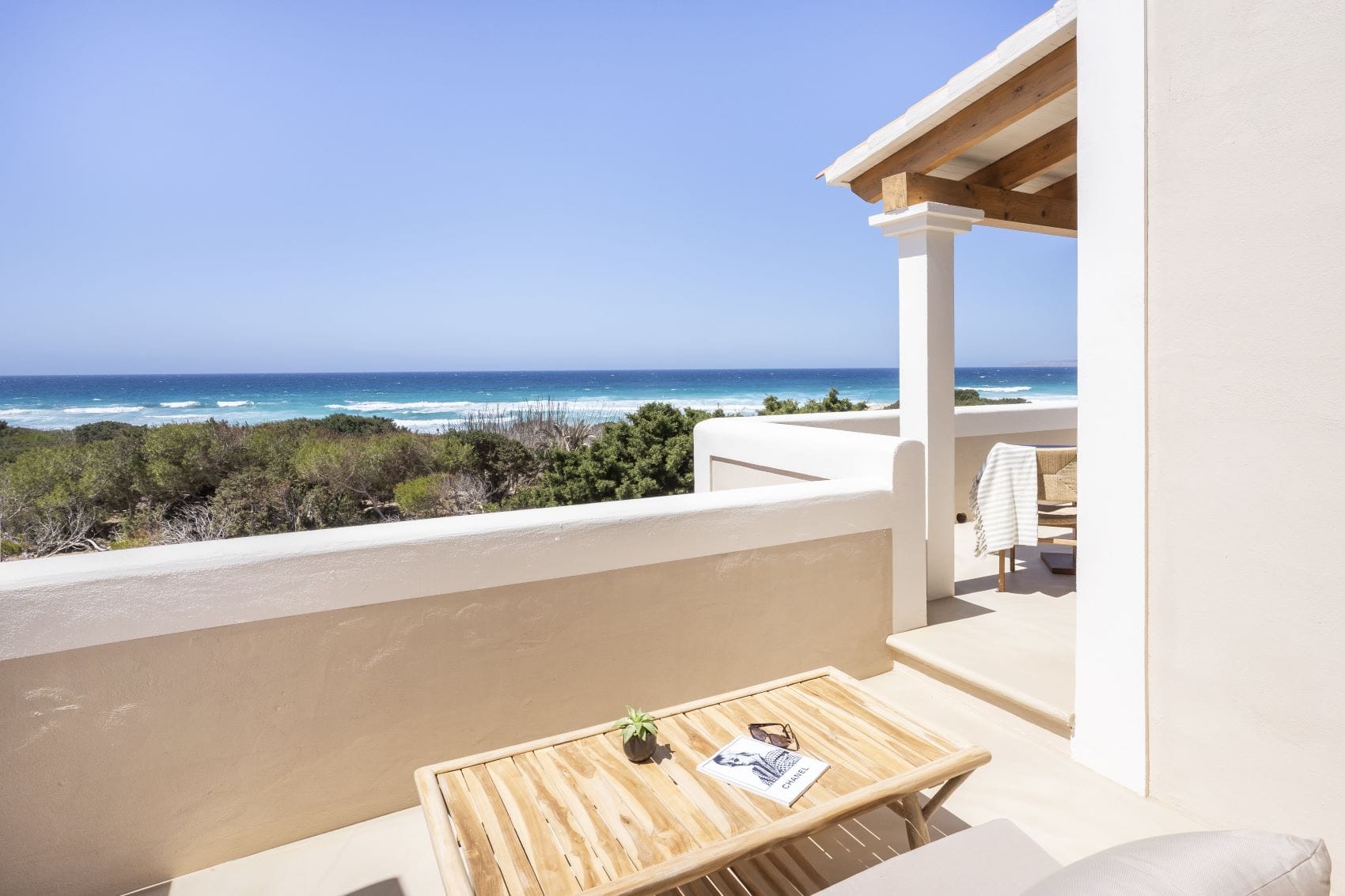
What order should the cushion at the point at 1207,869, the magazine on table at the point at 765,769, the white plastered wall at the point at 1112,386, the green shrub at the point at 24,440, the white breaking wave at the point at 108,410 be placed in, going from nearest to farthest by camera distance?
the cushion at the point at 1207,869
the magazine on table at the point at 765,769
the white plastered wall at the point at 1112,386
the green shrub at the point at 24,440
the white breaking wave at the point at 108,410

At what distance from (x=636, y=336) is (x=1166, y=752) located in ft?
152

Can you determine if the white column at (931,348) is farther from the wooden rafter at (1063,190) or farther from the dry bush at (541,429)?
the dry bush at (541,429)

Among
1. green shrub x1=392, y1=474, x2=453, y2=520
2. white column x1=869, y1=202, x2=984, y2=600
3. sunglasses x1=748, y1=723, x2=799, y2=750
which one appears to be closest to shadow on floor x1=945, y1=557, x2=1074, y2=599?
white column x1=869, y1=202, x2=984, y2=600

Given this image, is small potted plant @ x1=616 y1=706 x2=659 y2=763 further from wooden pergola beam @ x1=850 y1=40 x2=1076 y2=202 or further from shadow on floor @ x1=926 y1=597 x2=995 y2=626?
wooden pergola beam @ x1=850 y1=40 x2=1076 y2=202

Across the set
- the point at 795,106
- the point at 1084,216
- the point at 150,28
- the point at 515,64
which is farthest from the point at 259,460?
the point at 795,106

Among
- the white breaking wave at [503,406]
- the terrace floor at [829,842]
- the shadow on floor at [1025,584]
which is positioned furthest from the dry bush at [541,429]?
the white breaking wave at [503,406]

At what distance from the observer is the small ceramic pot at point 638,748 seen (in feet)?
6.35

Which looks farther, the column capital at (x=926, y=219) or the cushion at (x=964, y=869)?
the column capital at (x=926, y=219)

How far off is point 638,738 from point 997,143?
3.83m

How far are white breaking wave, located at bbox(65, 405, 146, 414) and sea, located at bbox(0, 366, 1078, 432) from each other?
0.25 feet

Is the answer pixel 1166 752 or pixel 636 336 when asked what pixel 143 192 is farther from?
pixel 1166 752

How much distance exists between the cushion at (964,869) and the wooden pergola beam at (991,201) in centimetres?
321

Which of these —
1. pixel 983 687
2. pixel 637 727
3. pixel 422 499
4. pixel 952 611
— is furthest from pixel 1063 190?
pixel 422 499

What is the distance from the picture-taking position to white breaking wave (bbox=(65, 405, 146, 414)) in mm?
32812
